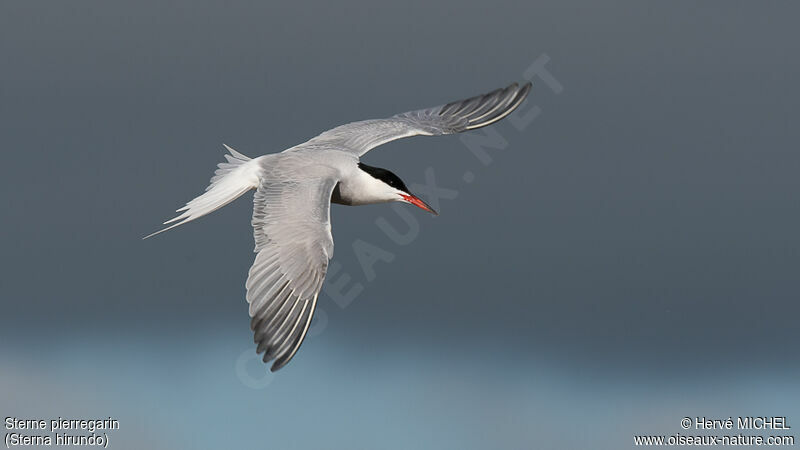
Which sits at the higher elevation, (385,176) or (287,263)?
(385,176)

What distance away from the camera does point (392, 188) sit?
30.9 feet

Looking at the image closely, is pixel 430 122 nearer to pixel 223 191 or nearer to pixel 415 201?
pixel 415 201

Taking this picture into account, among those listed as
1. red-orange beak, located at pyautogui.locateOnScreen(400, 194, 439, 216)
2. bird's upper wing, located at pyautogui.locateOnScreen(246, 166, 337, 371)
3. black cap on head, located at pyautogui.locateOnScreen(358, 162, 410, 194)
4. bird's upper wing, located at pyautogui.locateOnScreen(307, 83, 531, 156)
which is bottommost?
bird's upper wing, located at pyautogui.locateOnScreen(246, 166, 337, 371)

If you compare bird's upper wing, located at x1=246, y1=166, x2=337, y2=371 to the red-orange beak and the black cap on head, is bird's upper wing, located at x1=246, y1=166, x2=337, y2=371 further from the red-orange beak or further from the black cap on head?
the red-orange beak

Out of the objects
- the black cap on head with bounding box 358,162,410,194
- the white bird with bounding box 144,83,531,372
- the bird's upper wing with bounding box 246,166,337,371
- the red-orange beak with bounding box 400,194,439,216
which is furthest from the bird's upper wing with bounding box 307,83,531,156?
the bird's upper wing with bounding box 246,166,337,371

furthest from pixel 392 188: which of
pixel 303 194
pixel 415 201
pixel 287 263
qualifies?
pixel 287 263

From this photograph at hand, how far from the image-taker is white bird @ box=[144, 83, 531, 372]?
7461 millimetres

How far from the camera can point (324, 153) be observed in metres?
9.30

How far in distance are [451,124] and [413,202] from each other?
1.42 meters

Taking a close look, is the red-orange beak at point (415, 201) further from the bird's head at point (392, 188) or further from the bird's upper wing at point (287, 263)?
the bird's upper wing at point (287, 263)

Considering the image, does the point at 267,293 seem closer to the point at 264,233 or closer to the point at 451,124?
the point at 264,233

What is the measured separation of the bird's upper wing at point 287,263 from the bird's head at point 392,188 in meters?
1.00

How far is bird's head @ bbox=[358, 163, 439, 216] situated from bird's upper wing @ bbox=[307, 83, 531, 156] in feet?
1.23

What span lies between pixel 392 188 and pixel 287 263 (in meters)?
2.00
